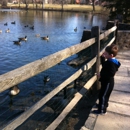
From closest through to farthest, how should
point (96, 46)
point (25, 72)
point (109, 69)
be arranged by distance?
point (25, 72)
point (109, 69)
point (96, 46)

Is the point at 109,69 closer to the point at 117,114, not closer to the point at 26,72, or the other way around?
the point at 117,114

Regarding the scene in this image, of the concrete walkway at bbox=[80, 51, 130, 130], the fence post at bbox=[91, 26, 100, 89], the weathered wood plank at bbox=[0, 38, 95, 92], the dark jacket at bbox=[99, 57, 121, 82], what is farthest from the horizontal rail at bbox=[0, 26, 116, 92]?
the fence post at bbox=[91, 26, 100, 89]

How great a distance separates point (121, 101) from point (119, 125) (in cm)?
97

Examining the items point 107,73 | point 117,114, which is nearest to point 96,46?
point 107,73

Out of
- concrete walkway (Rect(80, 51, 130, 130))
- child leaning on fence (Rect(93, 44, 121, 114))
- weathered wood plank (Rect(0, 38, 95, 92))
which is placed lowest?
concrete walkway (Rect(80, 51, 130, 130))

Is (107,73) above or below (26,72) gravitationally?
below

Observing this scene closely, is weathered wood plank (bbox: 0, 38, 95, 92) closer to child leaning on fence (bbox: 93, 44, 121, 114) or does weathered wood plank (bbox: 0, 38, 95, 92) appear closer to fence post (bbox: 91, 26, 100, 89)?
child leaning on fence (bbox: 93, 44, 121, 114)

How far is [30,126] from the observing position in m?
6.22

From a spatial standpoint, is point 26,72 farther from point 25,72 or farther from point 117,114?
point 117,114

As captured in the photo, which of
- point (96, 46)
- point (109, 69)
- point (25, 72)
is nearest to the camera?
point (25, 72)

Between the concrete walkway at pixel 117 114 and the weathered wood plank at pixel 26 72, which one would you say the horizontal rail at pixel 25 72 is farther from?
the concrete walkway at pixel 117 114

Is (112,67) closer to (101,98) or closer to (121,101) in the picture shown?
(101,98)

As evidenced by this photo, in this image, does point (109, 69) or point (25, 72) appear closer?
point (25, 72)

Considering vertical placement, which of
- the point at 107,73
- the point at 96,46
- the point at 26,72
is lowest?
the point at 107,73
